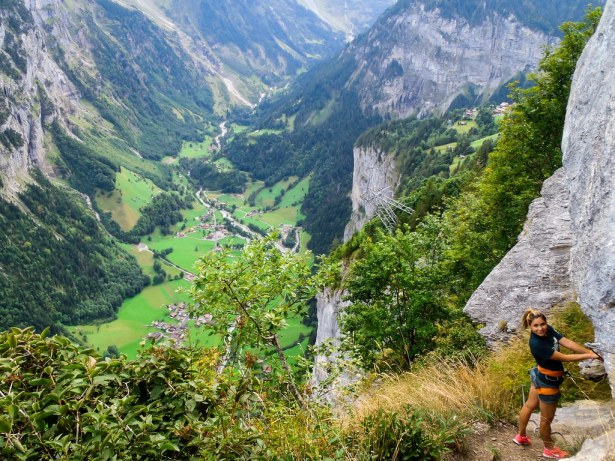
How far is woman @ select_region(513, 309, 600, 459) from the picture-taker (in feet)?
28.4

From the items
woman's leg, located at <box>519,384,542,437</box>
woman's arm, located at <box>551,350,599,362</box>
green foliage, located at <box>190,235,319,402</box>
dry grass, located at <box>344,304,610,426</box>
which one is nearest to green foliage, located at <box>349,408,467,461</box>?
dry grass, located at <box>344,304,610,426</box>

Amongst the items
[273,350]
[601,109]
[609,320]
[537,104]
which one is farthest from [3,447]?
[537,104]

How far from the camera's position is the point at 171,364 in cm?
699

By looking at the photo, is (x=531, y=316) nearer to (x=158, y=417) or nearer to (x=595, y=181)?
(x=595, y=181)

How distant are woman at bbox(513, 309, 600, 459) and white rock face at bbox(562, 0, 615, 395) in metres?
0.79

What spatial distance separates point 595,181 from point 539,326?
3.35 metres

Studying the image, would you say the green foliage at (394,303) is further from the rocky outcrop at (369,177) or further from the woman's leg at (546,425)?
the rocky outcrop at (369,177)

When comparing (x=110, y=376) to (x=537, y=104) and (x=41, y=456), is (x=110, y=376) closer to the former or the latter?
(x=41, y=456)

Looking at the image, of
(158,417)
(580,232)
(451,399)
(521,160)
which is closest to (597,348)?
(580,232)

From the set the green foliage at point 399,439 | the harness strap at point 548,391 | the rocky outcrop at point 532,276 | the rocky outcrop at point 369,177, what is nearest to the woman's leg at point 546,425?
the harness strap at point 548,391

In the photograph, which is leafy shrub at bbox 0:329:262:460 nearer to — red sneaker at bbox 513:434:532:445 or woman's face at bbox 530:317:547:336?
red sneaker at bbox 513:434:532:445

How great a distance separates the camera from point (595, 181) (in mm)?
9273

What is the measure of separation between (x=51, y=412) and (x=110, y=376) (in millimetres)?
874

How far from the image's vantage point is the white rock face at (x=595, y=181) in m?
8.08
